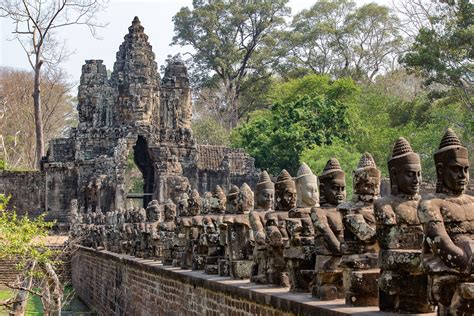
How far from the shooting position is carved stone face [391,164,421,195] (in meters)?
6.88

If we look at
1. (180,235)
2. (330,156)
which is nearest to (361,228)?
(180,235)

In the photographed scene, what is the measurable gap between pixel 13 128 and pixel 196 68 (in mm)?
11884

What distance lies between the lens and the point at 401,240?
265 inches

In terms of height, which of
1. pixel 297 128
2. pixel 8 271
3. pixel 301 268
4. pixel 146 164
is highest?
pixel 297 128

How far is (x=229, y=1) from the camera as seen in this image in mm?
58031

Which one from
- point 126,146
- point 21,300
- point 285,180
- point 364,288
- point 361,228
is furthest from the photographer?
point 126,146

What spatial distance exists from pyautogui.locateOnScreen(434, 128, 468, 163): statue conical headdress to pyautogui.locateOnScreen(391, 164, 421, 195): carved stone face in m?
0.58

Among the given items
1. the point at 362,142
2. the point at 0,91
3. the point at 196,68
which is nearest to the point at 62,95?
the point at 0,91

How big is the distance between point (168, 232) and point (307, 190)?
7060 mm

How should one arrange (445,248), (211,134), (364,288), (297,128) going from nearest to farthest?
(445,248) < (364,288) < (297,128) < (211,134)

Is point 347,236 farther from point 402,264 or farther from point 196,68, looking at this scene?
point 196,68

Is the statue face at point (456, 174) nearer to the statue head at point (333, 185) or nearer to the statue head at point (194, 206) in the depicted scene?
the statue head at point (333, 185)

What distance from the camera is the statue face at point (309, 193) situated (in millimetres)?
9555

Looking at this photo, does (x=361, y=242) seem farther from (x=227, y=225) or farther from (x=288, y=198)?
(x=227, y=225)
